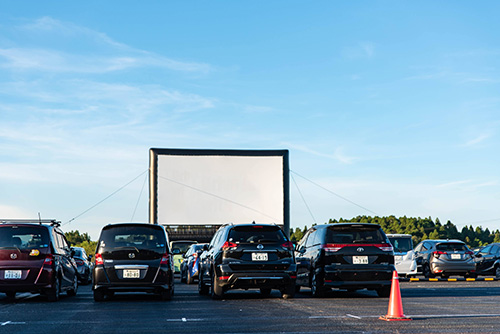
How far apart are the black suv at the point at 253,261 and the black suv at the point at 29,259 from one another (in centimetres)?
347

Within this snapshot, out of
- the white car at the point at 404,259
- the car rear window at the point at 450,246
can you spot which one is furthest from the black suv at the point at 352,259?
the car rear window at the point at 450,246

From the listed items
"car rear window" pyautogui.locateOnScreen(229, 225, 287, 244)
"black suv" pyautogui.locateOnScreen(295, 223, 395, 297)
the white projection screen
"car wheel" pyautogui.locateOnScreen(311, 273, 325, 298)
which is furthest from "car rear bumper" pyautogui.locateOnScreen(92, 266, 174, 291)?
the white projection screen

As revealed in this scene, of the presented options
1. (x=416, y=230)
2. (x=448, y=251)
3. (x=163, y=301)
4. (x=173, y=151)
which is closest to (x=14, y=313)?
(x=163, y=301)

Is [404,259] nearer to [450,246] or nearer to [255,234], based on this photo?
[450,246]

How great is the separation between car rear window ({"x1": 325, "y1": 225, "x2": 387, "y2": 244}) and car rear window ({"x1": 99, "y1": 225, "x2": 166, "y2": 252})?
373 cm

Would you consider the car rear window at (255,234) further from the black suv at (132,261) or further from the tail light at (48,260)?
the tail light at (48,260)

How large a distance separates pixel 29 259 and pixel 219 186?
80.1 feet

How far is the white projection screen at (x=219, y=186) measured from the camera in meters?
39.9

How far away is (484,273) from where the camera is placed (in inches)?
1191

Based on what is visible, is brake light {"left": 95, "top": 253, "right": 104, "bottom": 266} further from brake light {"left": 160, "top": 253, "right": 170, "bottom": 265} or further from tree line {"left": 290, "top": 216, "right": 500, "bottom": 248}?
tree line {"left": 290, "top": 216, "right": 500, "bottom": 248}

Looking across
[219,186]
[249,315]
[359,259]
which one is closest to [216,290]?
[359,259]

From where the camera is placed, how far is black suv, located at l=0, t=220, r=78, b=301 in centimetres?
1645

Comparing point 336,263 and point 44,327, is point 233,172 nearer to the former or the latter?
point 336,263

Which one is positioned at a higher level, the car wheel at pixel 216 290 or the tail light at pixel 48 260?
the tail light at pixel 48 260
